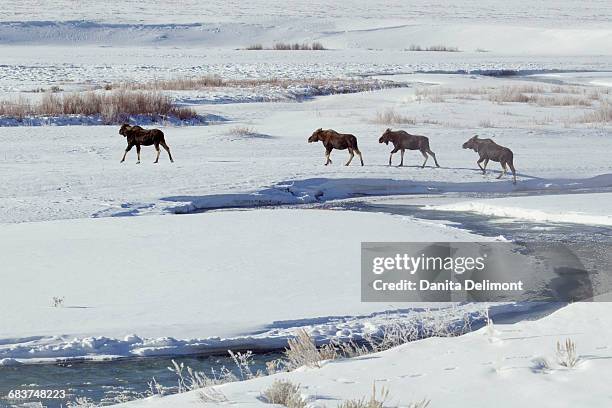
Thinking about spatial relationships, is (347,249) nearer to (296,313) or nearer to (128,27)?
(296,313)

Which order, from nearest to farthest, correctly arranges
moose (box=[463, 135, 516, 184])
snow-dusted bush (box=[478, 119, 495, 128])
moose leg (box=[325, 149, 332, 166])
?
moose (box=[463, 135, 516, 184]), moose leg (box=[325, 149, 332, 166]), snow-dusted bush (box=[478, 119, 495, 128])

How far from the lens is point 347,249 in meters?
12.4

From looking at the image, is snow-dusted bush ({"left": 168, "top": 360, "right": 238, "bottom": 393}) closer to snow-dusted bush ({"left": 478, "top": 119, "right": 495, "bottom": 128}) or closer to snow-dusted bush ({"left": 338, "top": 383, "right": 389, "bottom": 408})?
snow-dusted bush ({"left": 338, "top": 383, "right": 389, "bottom": 408})

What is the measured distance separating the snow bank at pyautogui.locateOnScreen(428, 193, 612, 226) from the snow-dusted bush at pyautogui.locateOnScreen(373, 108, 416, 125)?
9.13m

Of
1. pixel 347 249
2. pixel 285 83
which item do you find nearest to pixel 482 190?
pixel 347 249

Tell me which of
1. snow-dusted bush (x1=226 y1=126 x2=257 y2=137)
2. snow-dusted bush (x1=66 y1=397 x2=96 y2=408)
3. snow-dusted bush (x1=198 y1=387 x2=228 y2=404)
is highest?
snow-dusted bush (x1=226 y1=126 x2=257 y2=137)

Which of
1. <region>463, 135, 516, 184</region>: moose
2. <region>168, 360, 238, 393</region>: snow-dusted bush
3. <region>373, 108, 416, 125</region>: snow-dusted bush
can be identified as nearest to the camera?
<region>168, 360, 238, 393</region>: snow-dusted bush

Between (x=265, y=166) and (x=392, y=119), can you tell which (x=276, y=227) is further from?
(x=392, y=119)

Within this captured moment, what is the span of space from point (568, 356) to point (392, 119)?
1961cm

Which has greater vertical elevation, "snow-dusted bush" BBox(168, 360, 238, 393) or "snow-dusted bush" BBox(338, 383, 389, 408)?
"snow-dusted bush" BBox(338, 383, 389, 408)

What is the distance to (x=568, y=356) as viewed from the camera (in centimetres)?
645

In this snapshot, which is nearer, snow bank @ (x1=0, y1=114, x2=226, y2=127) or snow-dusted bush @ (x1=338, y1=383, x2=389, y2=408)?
snow-dusted bush @ (x1=338, y1=383, x2=389, y2=408)

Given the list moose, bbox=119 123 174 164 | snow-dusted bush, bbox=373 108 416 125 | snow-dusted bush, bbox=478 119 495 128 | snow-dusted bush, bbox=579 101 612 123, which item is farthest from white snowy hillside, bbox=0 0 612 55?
moose, bbox=119 123 174 164

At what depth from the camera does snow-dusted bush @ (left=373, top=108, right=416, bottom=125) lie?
83.7ft
